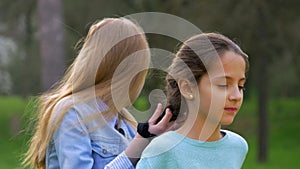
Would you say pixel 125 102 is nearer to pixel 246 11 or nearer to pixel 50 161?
pixel 50 161

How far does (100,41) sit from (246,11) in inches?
512

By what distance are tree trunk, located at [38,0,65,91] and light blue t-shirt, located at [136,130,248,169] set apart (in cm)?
871

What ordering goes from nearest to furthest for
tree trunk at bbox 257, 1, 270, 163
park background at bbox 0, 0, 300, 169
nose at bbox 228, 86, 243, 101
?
nose at bbox 228, 86, 243, 101 < park background at bbox 0, 0, 300, 169 < tree trunk at bbox 257, 1, 270, 163

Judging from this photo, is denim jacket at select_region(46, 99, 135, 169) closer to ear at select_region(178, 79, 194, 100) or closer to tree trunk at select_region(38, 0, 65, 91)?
ear at select_region(178, 79, 194, 100)

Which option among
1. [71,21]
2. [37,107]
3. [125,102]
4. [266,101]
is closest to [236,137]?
[125,102]

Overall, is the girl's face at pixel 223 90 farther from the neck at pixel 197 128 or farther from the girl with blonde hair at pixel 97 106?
the girl with blonde hair at pixel 97 106

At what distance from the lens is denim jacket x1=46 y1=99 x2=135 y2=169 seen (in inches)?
93.9

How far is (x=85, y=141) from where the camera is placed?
241 cm

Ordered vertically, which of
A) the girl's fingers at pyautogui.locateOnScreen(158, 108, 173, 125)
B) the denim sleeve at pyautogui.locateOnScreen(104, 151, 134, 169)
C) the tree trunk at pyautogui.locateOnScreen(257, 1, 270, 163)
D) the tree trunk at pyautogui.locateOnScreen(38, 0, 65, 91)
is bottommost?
the tree trunk at pyautogui.locateOnScreen(257, 1, 270, 163)

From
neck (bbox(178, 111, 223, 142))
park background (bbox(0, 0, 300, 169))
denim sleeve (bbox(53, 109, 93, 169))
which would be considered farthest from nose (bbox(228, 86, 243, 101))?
park background (bbox(0, 0, 300, 169))

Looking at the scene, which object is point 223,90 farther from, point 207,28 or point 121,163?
point 207,28

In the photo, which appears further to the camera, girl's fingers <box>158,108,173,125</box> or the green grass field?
the green grass field

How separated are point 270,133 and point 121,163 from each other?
23.8 meters

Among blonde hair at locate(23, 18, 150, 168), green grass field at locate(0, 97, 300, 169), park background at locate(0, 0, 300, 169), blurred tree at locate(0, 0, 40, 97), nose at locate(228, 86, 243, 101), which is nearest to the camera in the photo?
nose at locate(228, 86, 243, 101)
